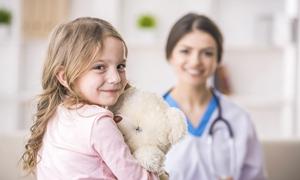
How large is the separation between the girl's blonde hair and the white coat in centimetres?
71

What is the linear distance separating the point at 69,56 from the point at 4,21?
2.58 m

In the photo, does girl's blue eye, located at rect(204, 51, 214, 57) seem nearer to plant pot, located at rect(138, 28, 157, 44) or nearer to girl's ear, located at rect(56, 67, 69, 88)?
girl's ear, located at rect(56, 67, 69, 88)

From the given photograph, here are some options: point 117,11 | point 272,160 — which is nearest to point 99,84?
point 272,160

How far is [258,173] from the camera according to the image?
1.77 m

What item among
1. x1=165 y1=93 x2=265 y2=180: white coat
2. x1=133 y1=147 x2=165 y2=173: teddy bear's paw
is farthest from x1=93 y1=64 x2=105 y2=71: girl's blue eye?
x1=165 y1=93 x2=265 y2=180: white coat

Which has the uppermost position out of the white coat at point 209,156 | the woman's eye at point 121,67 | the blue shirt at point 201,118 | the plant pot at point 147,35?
the plant pot at point 147,35

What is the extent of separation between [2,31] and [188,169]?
2.02 meters

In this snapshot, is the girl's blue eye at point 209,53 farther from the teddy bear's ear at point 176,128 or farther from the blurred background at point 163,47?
the blurred background at point 163,47

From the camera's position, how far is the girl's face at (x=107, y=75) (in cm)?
88

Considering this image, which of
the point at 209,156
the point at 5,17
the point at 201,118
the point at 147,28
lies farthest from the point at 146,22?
the point at 209,156

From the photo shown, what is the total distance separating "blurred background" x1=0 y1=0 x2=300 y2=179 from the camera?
3420 millimetres

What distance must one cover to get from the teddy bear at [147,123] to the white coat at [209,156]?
0.66 meters

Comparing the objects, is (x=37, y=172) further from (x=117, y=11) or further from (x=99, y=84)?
(x=117, y=11)

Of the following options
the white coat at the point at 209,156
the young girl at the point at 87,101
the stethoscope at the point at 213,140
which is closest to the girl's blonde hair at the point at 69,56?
the young girl at the point at 87,101
